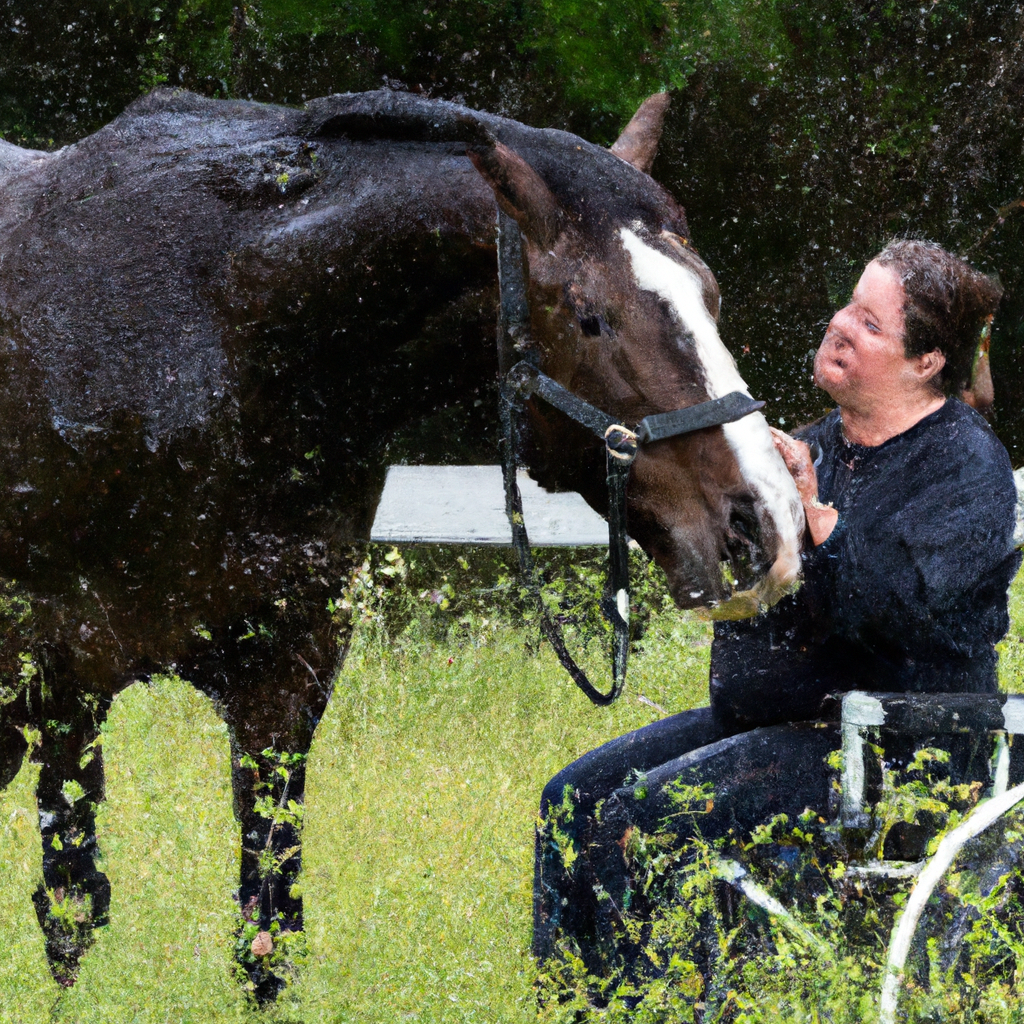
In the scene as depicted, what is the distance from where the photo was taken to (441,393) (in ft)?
7.99

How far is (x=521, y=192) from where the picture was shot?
6.55ft

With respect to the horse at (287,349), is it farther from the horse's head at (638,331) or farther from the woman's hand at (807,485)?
the woman's hand at (807,485)

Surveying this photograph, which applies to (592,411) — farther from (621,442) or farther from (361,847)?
(361,847)

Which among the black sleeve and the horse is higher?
the horse

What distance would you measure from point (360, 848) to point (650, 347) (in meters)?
1.97

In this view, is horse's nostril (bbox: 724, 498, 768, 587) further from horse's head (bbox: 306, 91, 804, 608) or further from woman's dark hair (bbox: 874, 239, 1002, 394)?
woman's dark hair (bbox: 874, 239, 1002, 394)

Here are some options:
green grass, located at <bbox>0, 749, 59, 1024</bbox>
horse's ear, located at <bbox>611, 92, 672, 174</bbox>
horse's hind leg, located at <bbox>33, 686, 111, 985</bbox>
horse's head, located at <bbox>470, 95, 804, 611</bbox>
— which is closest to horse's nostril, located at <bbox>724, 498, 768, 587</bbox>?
horse's head, located at <bbox>470, 95, 804, 611</bbox>

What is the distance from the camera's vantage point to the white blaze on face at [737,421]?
6.37 ft

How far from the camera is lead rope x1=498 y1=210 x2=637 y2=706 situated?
6.82 feet

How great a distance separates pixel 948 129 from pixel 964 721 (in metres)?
4.89

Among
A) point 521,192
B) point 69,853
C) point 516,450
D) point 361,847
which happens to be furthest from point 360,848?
point 521,192

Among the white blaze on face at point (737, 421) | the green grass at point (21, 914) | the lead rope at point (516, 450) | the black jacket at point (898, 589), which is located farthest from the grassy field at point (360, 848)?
the white blaze on face at point (737, 421)

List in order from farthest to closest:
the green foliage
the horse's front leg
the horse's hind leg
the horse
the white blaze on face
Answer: the horse's hind leg
the horse's front leg
the horse
the white blaze on face
the green foliage

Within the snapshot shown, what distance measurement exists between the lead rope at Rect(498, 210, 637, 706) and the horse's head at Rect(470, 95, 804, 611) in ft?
0.12
